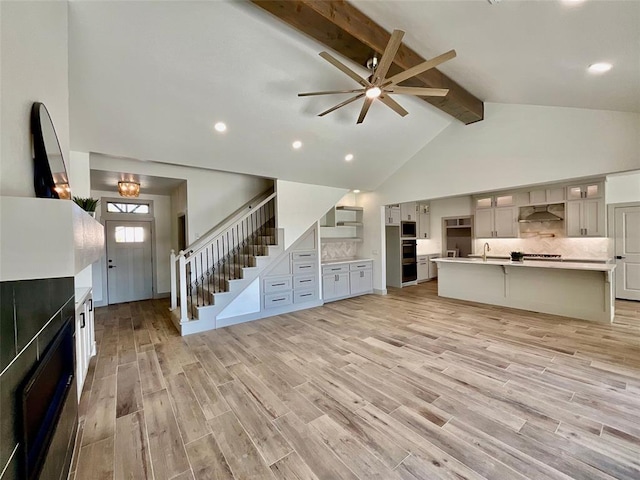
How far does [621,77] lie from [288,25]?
11.6 ft

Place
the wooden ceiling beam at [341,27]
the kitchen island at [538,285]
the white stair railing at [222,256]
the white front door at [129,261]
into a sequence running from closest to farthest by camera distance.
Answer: the wooden ceiling beam at [341,27], the kitchen island at [538,285], the white stair railing at [222,256], the white front door at [129,261]

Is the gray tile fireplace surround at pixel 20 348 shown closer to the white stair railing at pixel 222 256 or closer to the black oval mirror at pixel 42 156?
the black oval mirror at pixel 42 156

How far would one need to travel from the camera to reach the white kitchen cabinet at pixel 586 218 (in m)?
5.48

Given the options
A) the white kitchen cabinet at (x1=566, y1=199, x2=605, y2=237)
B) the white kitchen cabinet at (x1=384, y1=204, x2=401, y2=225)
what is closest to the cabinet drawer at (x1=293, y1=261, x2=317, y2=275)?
the white kitchen cabinet at (x1=384, y1=204, x2=401, y2=225)

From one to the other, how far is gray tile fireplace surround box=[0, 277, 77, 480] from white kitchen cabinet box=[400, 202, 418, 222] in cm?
740

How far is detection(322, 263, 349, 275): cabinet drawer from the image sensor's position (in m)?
6.00

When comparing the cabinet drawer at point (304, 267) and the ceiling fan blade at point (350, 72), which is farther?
the cabinet drawer at point (304, 267)

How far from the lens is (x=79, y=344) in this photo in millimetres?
Answer: 2494

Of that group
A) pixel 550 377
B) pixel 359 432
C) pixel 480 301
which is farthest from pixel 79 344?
pixel 480 301

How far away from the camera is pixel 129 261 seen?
6398 millimetres

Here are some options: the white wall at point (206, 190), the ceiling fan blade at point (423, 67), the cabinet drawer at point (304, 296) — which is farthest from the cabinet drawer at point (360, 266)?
the ceiling fan blade at point (423, 67)

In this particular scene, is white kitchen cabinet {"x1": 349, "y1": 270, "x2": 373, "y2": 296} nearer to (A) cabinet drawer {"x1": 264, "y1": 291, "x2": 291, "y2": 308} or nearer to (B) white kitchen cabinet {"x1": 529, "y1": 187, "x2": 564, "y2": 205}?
(A) cabinet drawer {"x1": 264, "y1": 291, "x2": 291, "y2": 308}

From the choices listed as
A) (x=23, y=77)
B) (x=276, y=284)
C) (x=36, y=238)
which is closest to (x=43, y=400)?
(x=36, y=238)

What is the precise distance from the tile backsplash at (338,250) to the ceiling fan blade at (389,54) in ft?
15.1
